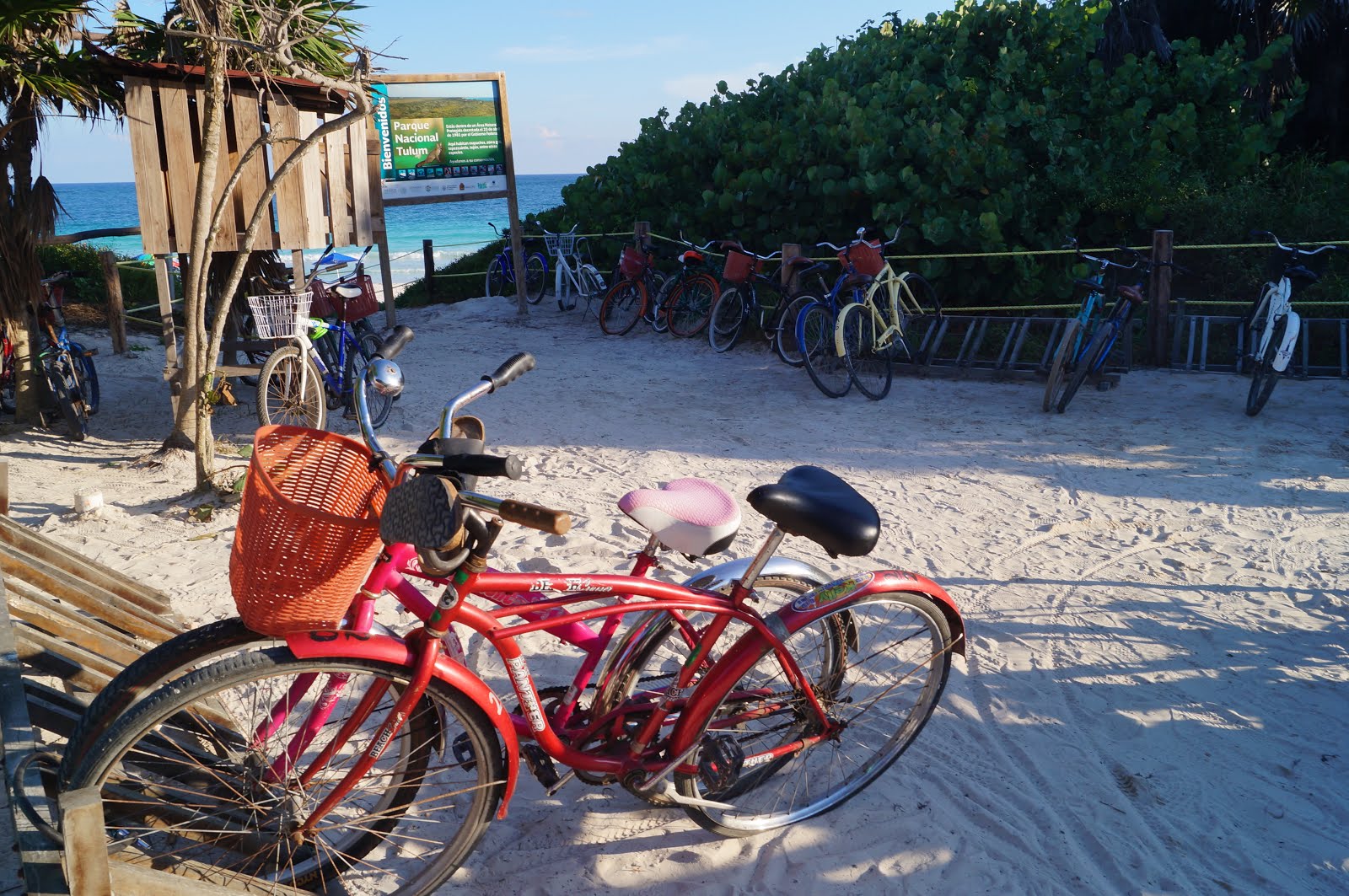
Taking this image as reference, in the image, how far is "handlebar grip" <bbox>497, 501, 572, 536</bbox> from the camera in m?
1.71

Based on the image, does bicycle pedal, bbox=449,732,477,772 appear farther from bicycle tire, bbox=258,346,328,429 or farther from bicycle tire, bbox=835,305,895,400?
bicycle tire, bbox=835,305,895,400

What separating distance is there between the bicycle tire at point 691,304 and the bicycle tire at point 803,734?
7184mm

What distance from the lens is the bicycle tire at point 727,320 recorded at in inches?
374

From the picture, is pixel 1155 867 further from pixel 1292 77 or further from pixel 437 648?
pixel 1292 77

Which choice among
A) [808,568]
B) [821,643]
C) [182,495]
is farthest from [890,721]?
[182,495]

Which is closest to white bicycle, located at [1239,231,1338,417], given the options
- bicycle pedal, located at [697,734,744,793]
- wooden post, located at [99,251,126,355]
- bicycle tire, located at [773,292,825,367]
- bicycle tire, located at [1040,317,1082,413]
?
bicycle tire, located at [1040,317,1082,413]

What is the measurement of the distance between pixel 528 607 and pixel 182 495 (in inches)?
157

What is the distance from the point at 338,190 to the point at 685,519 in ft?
19.8

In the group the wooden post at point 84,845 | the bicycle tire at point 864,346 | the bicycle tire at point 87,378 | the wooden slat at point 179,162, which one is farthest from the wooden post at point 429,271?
the wooden post at point 84,845

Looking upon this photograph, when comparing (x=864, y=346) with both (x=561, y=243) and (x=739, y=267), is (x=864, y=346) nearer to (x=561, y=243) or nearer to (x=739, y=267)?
(x=739, y=267)

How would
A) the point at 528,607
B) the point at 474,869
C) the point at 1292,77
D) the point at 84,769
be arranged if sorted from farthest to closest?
the point at 1292,77, the point at 474,869, the point at 528,607, the point at 84,769

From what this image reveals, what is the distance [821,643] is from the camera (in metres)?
2.84

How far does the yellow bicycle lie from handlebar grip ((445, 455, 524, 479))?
602cm

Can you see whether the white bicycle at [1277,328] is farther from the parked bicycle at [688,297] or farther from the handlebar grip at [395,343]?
the handlebar grip at [395,343]
